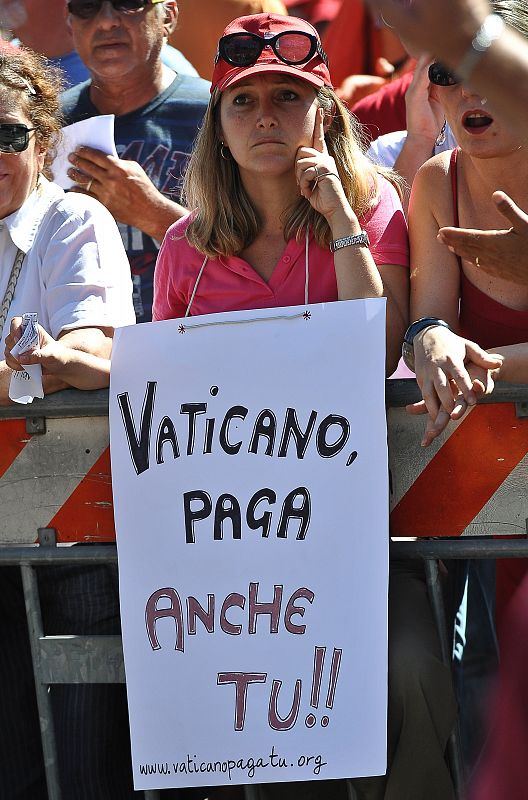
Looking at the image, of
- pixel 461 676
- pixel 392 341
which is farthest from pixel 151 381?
pixel 461 676

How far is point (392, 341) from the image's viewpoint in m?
2.70

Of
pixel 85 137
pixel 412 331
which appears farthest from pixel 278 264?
pixel 85 137

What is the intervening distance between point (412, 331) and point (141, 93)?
2.19m

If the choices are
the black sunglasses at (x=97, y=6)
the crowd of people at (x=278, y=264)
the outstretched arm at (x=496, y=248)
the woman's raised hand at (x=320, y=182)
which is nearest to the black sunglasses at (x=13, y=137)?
the crowd of people at (x=278, y=264)

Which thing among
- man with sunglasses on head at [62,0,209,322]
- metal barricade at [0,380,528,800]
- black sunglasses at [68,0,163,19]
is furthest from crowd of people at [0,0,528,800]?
black sunglasses at [68,0,163,19]

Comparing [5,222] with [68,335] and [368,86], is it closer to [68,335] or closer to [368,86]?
[68,335]

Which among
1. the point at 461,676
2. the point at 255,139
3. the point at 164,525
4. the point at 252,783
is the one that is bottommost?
the point at 461,676

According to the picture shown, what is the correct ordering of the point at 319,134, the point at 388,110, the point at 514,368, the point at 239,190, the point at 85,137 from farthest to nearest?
the point at 388,110 → the point at 85,137 → the point at 239,190 → the point at 319,134 → the point at 514,368

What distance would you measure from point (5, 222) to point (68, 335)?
0.54 meters

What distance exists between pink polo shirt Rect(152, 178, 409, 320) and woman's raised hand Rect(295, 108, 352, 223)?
125 mm

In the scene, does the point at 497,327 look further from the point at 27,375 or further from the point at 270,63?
the point at 27,375

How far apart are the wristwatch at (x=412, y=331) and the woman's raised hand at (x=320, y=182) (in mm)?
387

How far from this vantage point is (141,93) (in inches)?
170

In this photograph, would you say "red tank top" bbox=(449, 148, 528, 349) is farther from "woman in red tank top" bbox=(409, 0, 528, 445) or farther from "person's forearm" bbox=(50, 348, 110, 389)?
"person's forearm" bbox=(50, 348, 110, 389)
